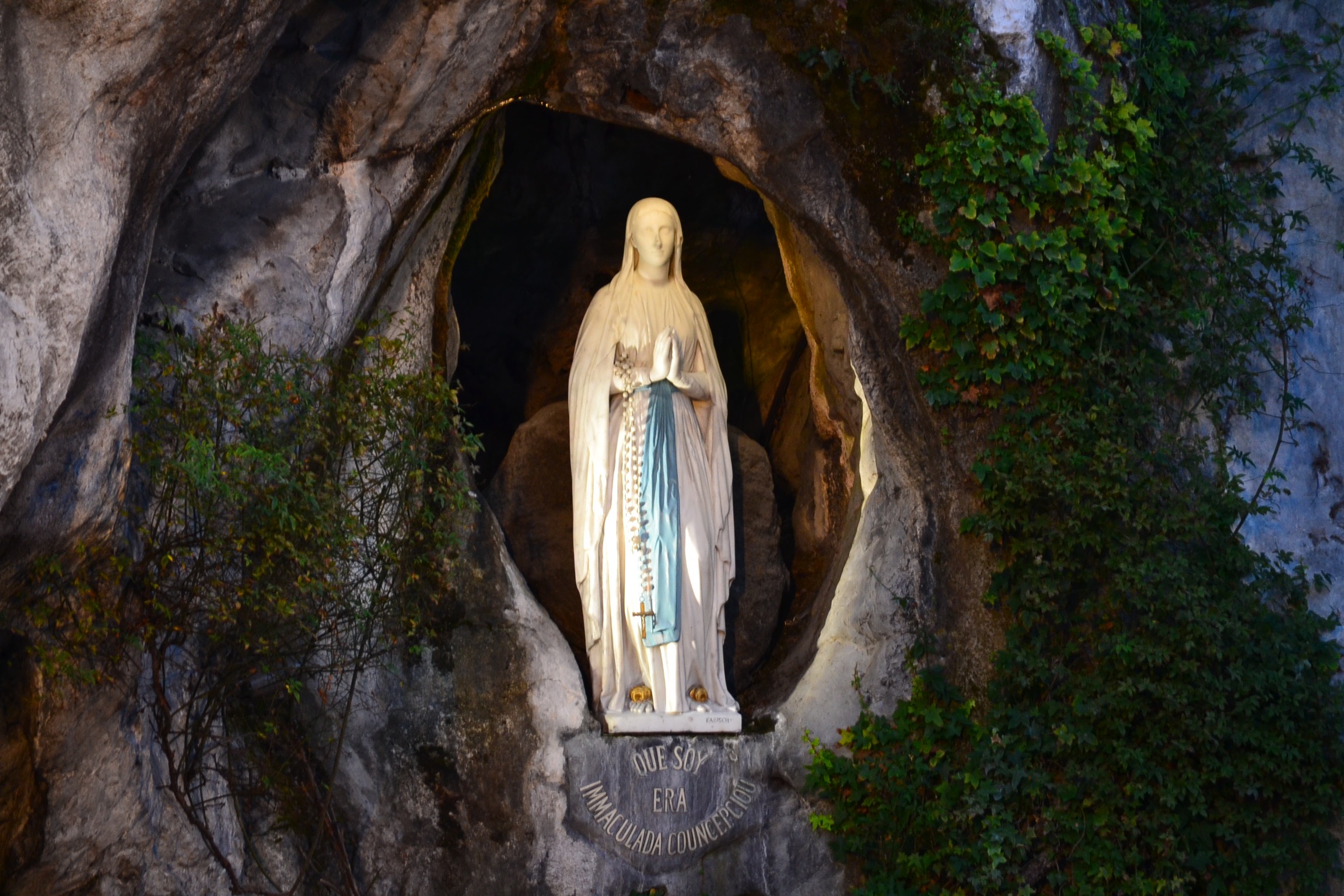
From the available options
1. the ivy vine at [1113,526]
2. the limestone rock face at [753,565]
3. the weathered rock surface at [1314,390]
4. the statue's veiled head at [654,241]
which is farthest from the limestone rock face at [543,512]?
the weathered rock surface at [1314,390]

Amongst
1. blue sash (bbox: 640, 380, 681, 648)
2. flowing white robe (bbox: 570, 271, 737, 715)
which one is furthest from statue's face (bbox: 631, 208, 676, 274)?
blue sash (bbox: 640, 380, 681, 648)

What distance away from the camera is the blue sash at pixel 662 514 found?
624 centimetres

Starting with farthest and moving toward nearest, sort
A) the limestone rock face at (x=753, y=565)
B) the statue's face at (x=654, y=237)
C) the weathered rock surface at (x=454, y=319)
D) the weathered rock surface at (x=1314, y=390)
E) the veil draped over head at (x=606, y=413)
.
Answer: the limestone rock face at (x=753, y=565), the statue's face at (x=654, y=237), the veil draped over head at (x=606, y=413), the weathered rock surface at (x=1314, y=390), the weathered rock surface at (x=454, y=319)

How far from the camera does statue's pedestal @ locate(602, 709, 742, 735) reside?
6.17 m

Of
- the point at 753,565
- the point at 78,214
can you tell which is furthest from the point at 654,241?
the point at 78,214

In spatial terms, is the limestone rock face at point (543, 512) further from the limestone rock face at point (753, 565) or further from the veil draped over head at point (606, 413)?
the limestone rock face at point (753, 565)

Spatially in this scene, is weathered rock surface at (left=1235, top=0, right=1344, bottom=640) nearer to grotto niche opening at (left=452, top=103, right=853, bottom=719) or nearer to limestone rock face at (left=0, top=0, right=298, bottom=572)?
grotto niche opening at (left=452, top=103, right=853, bottom=719)

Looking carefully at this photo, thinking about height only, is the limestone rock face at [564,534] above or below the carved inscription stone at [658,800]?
above

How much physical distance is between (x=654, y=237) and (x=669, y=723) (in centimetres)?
216

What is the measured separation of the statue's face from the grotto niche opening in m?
1.08

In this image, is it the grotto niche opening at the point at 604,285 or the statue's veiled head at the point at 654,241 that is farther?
the grotto niche opening at the point at 604,285

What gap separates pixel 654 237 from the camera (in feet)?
Answer: 21.9

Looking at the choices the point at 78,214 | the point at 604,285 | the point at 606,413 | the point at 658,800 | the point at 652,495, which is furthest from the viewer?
the point at 604,285

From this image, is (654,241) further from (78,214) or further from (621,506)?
(78,214)
